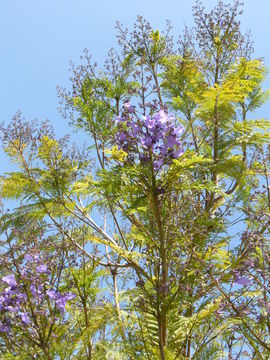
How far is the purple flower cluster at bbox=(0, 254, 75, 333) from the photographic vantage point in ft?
11.1

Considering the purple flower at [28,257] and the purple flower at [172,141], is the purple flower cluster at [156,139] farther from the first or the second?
the purple flower at [28,257]

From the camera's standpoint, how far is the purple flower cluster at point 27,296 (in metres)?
3.39

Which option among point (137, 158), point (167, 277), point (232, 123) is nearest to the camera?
point (137, 158)

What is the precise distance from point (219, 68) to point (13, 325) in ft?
12.8

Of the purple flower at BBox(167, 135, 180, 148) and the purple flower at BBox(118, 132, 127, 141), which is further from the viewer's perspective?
the purple flower at BBox(118, 132, 127, 141)

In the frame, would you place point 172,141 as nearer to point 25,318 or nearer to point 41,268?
point 41,268

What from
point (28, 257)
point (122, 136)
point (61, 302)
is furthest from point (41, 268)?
point (122, 136)

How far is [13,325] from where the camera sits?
3.42 meters

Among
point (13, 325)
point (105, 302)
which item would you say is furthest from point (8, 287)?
point (105, 302)

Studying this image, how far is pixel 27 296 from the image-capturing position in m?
3.32

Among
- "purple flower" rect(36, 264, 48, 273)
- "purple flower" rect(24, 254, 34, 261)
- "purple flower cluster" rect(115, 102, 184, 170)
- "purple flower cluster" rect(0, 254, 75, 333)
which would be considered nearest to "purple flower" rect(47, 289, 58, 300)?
"purple flower cluster" rect(0, 254, 75, 333)

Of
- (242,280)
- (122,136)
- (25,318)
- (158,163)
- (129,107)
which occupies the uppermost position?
(129,107)

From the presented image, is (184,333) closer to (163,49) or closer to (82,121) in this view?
(82,121)

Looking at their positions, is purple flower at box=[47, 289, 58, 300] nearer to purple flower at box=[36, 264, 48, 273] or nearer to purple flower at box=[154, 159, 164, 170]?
purple flower at box=[36, 264, 48, 273]
